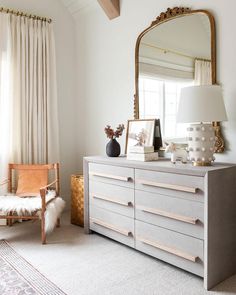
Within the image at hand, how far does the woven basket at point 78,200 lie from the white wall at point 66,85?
0.69 m

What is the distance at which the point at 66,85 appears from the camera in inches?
166

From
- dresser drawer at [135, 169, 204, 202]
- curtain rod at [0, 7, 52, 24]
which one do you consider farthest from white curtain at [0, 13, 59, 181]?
dresser drawer at [135, 169, 204, 202]

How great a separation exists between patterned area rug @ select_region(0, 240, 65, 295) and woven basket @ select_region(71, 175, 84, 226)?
0.92 metres

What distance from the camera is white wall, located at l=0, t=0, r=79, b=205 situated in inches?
161

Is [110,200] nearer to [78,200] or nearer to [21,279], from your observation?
[78,200]

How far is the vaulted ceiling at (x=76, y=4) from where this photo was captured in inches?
153

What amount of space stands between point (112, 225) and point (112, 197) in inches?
10.7

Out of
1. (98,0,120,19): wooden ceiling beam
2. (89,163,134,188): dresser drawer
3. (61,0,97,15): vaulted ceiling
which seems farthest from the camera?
(61,0,97,15): vaulted ceiling

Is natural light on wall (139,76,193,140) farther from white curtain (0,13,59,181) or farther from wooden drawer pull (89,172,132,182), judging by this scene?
white curtain (0,13,59,181)

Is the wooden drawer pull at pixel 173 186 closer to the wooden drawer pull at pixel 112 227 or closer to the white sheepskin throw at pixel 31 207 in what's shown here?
the wooden drawer pull at pixel 112 227

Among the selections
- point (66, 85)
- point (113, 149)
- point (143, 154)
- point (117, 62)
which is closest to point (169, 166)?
point (143, 154)

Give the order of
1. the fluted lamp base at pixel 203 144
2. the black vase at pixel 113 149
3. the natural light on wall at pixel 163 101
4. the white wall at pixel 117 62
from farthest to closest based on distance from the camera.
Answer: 1. the black vase at pixel 113 149
2. the natural light on wall at pixel 163 101
3. the white wall at pixel 117 62
4. the fluted lamp base at pixel 203 144

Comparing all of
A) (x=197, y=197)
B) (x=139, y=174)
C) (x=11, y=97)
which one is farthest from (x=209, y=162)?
(x=11, y=97)

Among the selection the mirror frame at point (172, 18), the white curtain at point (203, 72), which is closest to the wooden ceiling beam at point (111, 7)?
the mirror frame at point (172, 18)
